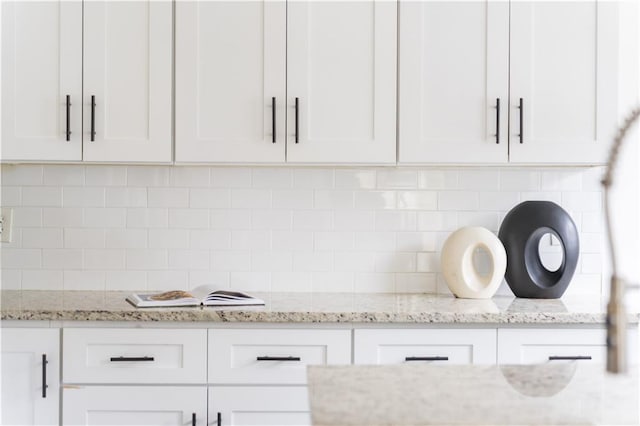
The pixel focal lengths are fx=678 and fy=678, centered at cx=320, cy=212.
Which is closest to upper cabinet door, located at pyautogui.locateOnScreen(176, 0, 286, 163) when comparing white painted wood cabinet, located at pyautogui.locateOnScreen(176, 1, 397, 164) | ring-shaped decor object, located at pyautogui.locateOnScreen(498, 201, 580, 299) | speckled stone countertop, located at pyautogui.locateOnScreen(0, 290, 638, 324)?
white painted wood cabinet, located at pyautogui.locateOnScreen(176, 1, 397, 164)

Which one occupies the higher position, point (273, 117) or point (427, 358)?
point (273, 117)

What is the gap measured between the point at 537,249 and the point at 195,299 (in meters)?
1.38

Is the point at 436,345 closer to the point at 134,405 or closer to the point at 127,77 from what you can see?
the point at 134,405

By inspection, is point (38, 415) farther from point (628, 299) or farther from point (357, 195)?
point (628, 299)

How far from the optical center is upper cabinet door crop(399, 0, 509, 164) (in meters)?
2.61

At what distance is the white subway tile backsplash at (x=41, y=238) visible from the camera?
2.95 meters

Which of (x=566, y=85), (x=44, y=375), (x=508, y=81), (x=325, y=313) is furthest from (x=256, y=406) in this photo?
(x=566, y=85)

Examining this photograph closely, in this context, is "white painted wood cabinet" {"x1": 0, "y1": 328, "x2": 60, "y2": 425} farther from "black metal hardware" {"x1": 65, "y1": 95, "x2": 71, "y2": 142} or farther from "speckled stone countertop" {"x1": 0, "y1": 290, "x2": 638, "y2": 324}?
"black metal hardware" {"x1": 65, "y1": 95, "x2": 71, "y2": 142}

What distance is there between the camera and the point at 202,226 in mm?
2941

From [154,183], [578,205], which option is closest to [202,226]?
[154,183]

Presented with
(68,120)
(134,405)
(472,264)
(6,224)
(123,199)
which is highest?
(68,120)

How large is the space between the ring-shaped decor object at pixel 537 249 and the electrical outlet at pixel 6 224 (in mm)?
2108

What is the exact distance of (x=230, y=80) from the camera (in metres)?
2.61

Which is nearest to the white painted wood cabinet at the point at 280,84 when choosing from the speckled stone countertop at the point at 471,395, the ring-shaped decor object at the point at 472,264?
the ring-shaped decor object at the point at 472,264
